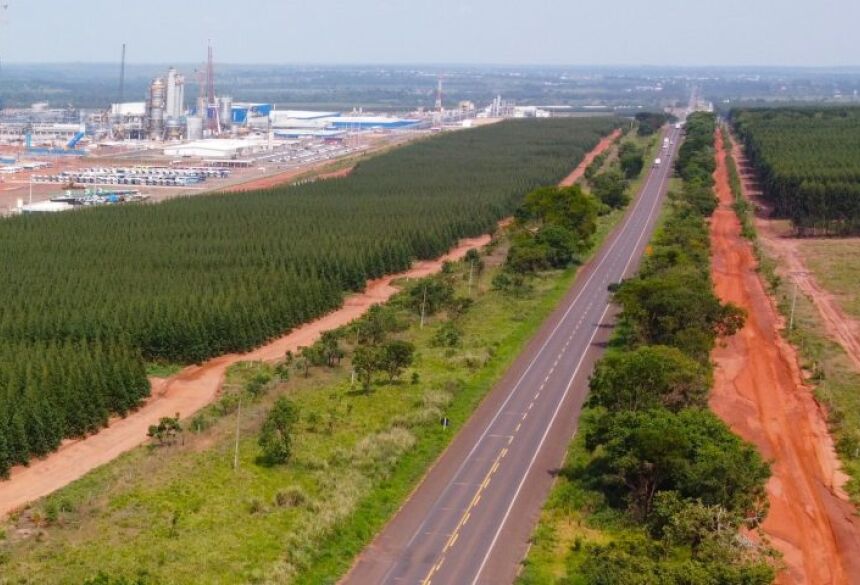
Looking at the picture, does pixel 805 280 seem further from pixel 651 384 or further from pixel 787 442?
pixel 651 384

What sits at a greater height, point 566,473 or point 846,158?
point 846,158

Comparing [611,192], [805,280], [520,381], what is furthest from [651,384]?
[611,192]

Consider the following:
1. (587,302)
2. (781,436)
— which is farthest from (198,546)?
(587,302)

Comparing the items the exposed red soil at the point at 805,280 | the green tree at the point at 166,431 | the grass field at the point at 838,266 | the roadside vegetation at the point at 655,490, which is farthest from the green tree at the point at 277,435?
the grass field at the point at 838,266

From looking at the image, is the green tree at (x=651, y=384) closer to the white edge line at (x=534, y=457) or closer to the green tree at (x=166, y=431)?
the white edge line at (x=534, y=457)

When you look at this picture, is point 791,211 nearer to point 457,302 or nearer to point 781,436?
point 457,302

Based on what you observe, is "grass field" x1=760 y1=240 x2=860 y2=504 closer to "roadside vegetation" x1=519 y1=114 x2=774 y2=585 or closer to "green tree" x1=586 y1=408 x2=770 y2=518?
"roadside vegetation" x1=519 y1=114 x2=774 y2=585
